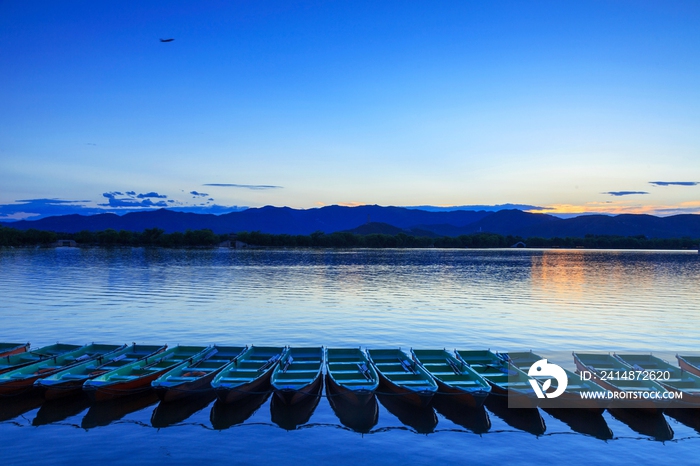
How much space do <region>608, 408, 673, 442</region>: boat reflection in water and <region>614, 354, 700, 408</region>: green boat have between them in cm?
91

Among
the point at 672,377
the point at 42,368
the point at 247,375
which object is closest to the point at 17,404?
the point at 42,368

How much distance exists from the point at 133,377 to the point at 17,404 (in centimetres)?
479

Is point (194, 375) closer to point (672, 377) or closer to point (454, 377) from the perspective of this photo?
point (454, 377)

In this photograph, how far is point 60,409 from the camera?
20.1m

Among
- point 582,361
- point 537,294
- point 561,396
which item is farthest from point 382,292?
A: point 561,396

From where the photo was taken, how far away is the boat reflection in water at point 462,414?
19.3 metres

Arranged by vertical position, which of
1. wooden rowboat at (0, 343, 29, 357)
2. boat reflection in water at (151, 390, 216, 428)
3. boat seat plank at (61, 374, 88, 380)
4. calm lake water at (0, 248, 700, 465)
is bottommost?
calm lake water at (0, 248, 700, 465)

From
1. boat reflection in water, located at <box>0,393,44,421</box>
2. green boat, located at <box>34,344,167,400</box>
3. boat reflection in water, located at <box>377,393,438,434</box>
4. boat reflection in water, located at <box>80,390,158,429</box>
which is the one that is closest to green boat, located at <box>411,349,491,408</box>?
boat reflection in water, located at <box>377,393,438,434</box>

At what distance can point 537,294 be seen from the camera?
6250 cm

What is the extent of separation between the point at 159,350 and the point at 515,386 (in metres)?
18.5

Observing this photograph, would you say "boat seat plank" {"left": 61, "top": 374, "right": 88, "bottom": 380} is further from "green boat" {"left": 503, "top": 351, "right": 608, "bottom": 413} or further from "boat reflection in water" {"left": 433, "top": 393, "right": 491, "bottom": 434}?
"green boat" {"left": 503, "top": 351, "right": 608, "bottom": 413}

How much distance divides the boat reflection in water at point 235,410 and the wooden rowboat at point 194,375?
1208 mm

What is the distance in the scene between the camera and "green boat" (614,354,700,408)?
770 inches

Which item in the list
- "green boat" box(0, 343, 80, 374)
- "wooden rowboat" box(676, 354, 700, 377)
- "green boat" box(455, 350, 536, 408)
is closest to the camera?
"green boat" box(455, 350, 536, 408)
